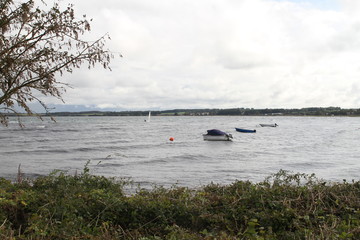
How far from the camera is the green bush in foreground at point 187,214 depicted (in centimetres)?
543

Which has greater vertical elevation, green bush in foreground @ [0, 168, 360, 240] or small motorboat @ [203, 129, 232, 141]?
green bush in foreground @ [0, 168, 360, 240]

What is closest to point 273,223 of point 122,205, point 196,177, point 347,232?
point 347,232

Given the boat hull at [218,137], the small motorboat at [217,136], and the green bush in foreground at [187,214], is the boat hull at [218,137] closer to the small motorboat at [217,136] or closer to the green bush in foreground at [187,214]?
the small motorboat at [217,136]

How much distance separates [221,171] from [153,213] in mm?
14320

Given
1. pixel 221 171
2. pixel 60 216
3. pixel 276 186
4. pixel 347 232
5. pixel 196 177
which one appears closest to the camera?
pixel 347 232

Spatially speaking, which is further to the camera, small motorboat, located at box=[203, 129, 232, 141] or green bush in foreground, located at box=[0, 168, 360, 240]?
small motorboat, located at box=[203, 129, 232, 141]

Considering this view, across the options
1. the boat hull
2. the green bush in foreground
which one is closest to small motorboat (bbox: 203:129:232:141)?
the boat hull

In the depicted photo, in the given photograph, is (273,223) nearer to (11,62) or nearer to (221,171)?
(11,62)

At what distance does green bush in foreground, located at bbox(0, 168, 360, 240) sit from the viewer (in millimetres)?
5426

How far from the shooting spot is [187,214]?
6.42 meters

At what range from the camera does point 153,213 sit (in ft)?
21.4

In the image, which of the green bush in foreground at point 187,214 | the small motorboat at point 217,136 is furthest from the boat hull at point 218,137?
the green bush in foreground at point 187,214

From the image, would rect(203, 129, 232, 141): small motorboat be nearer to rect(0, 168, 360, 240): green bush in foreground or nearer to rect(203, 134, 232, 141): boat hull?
rect(203, 134, 232, 141): boat hull

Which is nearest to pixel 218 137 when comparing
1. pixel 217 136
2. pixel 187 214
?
pixel 217 136
